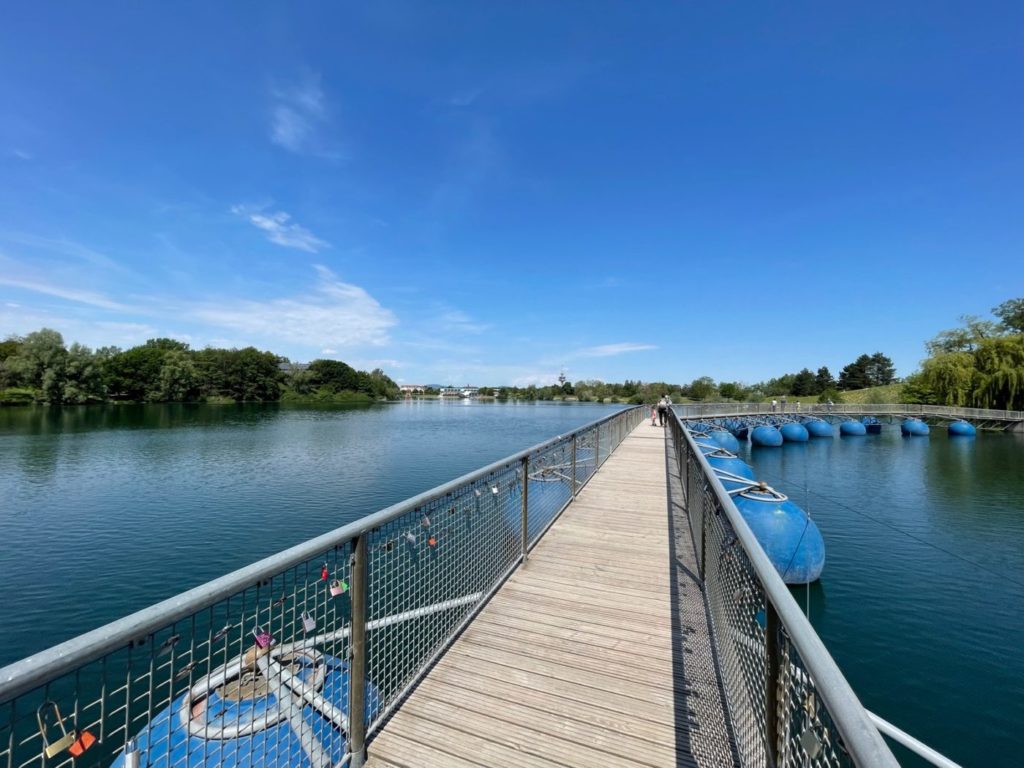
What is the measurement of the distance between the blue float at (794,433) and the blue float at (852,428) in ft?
25.7

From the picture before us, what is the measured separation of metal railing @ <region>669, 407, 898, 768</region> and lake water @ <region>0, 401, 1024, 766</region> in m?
5.26

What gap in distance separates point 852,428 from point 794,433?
950cm

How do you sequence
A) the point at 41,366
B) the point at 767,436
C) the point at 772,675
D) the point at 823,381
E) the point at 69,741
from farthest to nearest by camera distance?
the point at 823,381 < the point at 41,366 < the point at 767,436 < the point at 772,675 < the point at 69,741

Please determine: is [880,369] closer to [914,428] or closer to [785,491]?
[914,428]

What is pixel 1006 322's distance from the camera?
65.6m

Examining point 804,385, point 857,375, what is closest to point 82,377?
point 804,385

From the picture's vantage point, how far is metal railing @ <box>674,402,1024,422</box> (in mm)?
37031

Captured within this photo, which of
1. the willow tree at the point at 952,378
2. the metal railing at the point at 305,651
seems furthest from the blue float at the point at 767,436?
the metal railing at the point at 305,651

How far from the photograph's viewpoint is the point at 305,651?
320cm

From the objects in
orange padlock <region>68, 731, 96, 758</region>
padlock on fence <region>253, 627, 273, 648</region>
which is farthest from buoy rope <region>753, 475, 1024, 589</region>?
orange padlock <region>68, 731, 96, 758</region>

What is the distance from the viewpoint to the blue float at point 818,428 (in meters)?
39.9

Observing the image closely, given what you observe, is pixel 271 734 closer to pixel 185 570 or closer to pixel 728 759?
pixel 728 759

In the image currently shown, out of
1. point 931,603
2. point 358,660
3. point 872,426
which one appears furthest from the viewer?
point 872,426

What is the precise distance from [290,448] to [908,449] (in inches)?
1565
